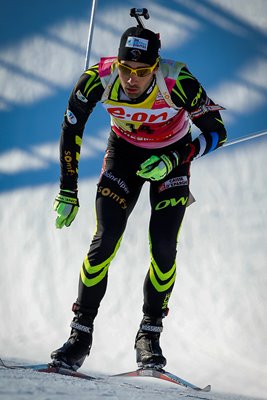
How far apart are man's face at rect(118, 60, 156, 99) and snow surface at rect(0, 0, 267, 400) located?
2.16 metres

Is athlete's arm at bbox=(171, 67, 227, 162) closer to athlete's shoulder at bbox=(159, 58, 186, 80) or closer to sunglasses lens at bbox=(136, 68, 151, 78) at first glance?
athlete's shoulder at bbox=(159, 58, 186, 80)

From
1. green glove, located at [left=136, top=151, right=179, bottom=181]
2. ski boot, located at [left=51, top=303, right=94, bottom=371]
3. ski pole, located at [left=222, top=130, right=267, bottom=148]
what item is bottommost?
ski boot, located at [left=51, top=303, right=94, bottom=371]

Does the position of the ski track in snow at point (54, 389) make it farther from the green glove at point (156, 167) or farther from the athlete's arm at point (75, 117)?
the athlete's arm at point (75, 117)

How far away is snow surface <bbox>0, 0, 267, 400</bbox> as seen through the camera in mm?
5938

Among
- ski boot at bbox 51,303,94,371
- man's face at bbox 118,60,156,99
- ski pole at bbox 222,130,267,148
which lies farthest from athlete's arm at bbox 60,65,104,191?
ski pole at bbox 222,130,267,148

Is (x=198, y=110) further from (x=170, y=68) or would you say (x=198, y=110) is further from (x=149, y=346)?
(x=149, y=346)

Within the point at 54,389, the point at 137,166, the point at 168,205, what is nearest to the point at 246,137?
the point at 137,166

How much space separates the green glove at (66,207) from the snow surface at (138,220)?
131 centimetres

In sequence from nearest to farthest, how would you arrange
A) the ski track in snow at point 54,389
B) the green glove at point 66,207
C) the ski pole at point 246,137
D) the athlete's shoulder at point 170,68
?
the ski track in snow at point 54,389 < the athlete's shoulder at point 170,68 < the green glove at point 66,207 < the ski pole at point 246,137

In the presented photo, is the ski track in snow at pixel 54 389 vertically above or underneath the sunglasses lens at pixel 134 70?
underneath

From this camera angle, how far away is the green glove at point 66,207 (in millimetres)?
4344

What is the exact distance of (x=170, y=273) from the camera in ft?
13.6

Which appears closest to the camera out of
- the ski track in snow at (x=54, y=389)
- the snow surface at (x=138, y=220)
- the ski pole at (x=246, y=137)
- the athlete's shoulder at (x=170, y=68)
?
the ski track in snow at (x=54, y=389)

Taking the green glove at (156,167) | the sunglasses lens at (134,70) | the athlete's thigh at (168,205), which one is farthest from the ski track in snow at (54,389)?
the sunglasses lens at (134,70)
